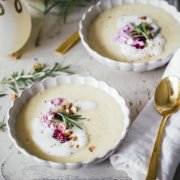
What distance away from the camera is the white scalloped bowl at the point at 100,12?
143cm

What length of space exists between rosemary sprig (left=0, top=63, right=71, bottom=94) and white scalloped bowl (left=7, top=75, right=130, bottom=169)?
9cm

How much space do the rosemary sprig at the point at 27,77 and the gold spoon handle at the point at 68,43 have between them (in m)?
0.07

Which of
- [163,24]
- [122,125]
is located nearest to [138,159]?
[122,125]

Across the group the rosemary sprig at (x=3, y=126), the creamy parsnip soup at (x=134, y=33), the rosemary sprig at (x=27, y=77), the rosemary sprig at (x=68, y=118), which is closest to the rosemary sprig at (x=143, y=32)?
the creamy parsnip soup at (x=134, y=33)

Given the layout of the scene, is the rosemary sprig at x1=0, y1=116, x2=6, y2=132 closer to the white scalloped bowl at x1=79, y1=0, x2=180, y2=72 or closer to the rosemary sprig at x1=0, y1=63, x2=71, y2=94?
the rosemary sprig at x1=0, y1=63, x2=71, y2=94

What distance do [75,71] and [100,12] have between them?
243mm

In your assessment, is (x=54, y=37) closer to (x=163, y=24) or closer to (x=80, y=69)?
(x=80, y=69)

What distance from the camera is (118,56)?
1.50 m

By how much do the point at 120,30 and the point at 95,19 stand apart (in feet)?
0.38

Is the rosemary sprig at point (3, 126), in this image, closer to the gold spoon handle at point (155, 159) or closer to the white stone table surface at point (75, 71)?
the white stone table surface at point (75, 71)

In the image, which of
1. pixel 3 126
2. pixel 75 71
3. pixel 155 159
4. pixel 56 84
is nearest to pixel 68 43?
pixel 75 71

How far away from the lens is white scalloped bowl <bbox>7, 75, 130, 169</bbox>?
3.94ft

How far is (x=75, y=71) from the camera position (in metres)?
1.51

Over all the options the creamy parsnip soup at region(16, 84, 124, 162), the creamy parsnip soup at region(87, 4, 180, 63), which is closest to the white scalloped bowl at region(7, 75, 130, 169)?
the creamy parsnip soup at region(16, 84, 124, 162)
